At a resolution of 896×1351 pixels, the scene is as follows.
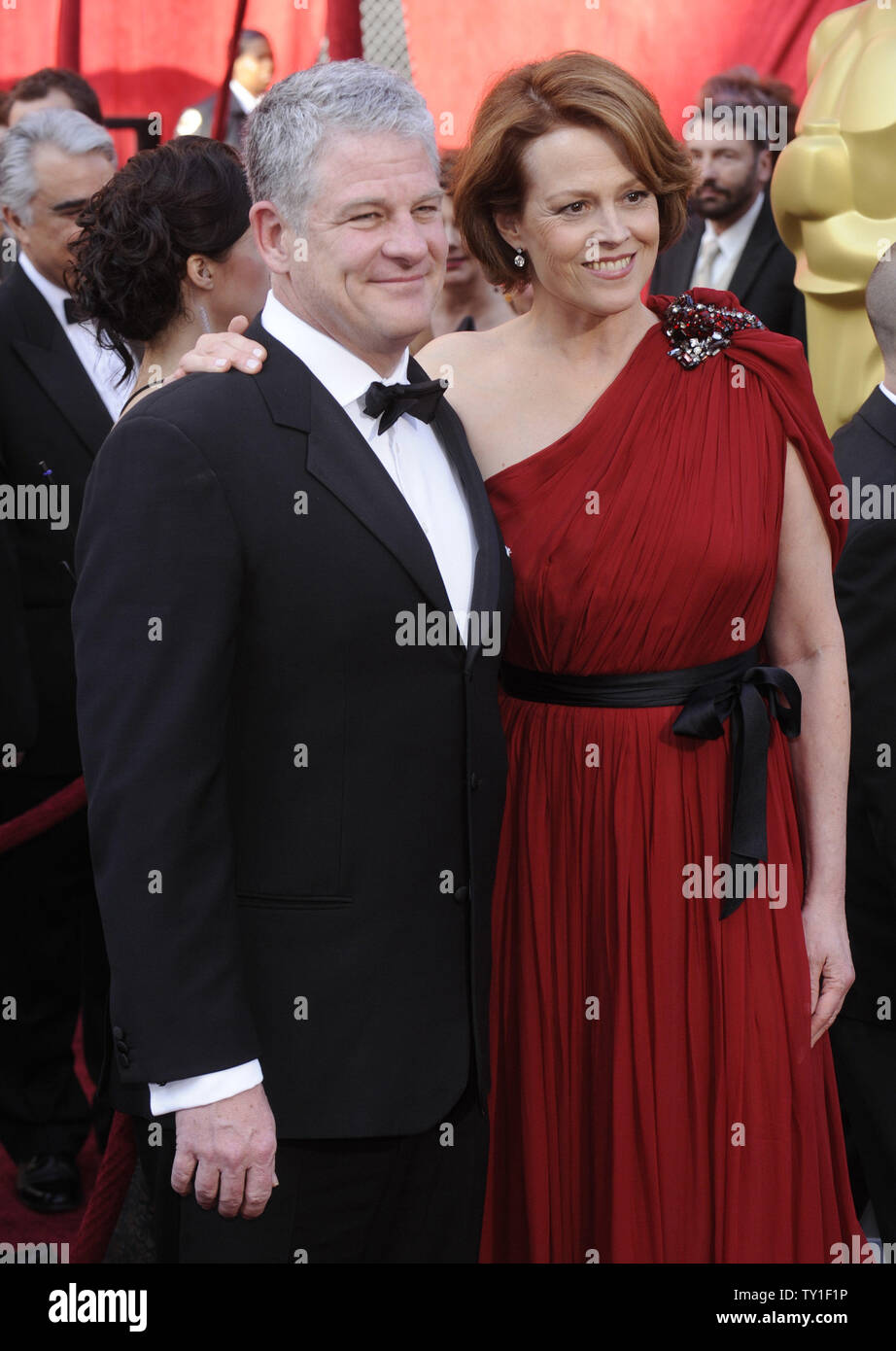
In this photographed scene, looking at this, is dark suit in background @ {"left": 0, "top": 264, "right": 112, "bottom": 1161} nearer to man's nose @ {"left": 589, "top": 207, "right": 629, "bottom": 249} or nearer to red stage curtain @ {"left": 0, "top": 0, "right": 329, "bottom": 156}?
man's nose @ {"left": 589, "top": 207, "right": 629, "bottom": 249}

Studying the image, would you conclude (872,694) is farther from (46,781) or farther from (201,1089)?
(46,781)

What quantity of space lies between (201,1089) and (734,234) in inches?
168

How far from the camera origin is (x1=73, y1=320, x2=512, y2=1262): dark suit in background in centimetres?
170

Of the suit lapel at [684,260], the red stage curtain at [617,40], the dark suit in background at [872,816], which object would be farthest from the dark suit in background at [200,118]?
the dark suit in background at [872,816]

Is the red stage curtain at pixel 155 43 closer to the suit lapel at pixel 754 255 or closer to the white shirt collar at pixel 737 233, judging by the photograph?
the white shirt collar at pixel 737 233

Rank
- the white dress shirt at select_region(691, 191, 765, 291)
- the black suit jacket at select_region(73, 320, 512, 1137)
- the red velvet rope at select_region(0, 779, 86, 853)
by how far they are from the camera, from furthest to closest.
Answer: the white dress shirt at select_region(691, 191, 765, 291) < the red velvet rope at select_region(0, 779, 86, 853) < the black suit jacket at select_region(73, 320, 512, 1137)

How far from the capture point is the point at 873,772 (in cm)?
279

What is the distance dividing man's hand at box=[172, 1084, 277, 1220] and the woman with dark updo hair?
1243mm

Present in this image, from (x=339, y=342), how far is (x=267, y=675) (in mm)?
426

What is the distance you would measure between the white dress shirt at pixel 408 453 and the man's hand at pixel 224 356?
0.04 metres

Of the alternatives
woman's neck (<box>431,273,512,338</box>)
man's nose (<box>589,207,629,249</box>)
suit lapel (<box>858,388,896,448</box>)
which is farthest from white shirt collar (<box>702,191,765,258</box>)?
man's nose (<box>589,207,629,249</box>)

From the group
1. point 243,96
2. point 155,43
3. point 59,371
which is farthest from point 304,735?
point 243,96

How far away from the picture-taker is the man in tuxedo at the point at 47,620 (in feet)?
11.0

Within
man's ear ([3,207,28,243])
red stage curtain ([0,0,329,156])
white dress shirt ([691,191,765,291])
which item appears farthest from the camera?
red stage curtain ([0,0,329,156])
